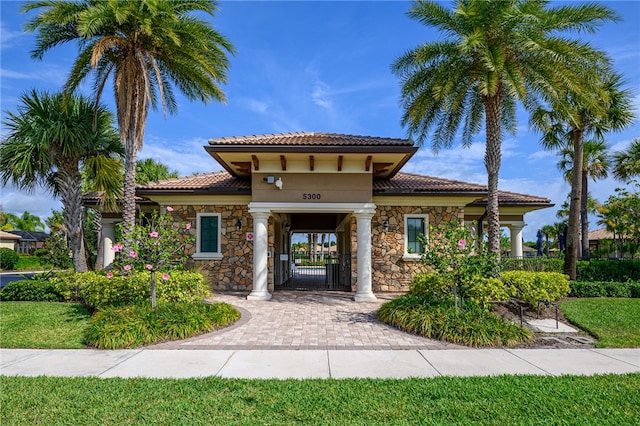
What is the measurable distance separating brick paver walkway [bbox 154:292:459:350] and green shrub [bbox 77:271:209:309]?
1867 millimetres

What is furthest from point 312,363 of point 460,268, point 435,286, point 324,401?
point 435,286

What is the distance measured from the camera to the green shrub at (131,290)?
9805mm

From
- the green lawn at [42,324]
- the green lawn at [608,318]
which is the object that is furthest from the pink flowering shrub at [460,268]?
the green lawn at [42,324]

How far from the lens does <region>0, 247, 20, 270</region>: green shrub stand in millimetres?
35062

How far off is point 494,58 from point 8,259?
4300 cm

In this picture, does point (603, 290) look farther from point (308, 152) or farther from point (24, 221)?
point (24, 221)

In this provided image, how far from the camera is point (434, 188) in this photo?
582 inches

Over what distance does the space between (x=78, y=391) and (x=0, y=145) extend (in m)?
→ 11.7

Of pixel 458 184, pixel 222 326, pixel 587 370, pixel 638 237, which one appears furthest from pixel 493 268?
pixel 638 237

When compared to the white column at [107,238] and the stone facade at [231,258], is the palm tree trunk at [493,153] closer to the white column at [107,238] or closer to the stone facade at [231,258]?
the stone facade at [231,258]

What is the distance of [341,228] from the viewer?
64.6 feet

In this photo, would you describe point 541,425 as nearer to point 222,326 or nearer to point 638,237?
point 222,326

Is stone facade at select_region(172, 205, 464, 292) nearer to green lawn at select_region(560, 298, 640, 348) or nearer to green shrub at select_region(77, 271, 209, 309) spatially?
green shrub at select_region(77, 271, 209, 309)

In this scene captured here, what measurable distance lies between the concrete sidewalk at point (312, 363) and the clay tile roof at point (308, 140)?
707 cm
